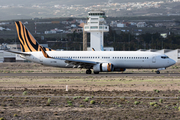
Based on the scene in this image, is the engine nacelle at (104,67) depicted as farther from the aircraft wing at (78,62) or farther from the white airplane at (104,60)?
the aircraft wing at (78,62)

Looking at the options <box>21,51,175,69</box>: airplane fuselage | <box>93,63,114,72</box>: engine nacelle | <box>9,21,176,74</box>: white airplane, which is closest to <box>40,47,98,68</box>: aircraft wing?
<box>9,21,176,74</box>: white airplane

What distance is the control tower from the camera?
10625 cm

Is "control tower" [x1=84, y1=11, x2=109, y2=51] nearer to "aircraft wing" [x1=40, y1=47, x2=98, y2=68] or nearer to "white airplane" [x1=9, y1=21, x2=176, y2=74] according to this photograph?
"white airplane" [x1=9, y1=21, x2=176, y2=74]

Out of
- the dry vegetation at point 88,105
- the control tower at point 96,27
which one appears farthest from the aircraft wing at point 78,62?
the control tower at point 96,27

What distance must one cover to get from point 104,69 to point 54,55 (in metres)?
8.98

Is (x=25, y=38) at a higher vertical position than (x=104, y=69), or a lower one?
higher

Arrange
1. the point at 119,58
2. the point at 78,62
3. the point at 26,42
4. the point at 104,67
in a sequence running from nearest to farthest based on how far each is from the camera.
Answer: the point at 104,67
the point at 78,62
the point at 119,58
the point at 26,42

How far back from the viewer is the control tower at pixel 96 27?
106 metres

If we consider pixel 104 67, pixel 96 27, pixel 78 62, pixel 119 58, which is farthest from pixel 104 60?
pixel 96 27

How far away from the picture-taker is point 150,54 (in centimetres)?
5225

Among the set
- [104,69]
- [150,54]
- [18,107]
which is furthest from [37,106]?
[150,54]

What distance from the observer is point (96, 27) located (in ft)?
351

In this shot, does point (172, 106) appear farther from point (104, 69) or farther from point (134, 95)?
point (104, 69)

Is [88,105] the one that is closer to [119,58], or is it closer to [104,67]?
[104,67]
